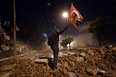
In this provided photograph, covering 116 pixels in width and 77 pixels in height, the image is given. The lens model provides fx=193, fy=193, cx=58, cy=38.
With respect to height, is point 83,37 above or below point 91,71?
above

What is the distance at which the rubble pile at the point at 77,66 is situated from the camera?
10.2 meters

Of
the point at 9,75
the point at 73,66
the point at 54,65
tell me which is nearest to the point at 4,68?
the point at 9,75

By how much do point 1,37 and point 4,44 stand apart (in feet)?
3.32

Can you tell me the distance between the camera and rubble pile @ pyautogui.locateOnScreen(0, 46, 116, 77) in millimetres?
10192

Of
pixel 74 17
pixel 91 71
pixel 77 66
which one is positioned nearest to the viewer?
pixel 91 71

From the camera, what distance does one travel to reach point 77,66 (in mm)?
11586

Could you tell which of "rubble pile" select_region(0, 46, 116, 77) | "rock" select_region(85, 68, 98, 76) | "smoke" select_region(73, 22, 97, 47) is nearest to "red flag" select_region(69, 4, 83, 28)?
"rubble pile" select_region(0, 46, 116, 77)

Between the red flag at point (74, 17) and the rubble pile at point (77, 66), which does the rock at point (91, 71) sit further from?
the red flag at point (74, 17)

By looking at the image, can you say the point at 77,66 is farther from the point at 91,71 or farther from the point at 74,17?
the point at 74,17

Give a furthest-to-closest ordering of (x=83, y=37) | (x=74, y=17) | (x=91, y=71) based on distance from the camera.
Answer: (x=83, y=37) → (x=74, y=17) → (x=91, y=71)

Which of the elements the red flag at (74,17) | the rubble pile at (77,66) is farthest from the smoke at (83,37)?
the rubble pile at (77,66)

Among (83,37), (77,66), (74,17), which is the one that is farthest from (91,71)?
(83,37)

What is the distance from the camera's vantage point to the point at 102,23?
89.1 ft

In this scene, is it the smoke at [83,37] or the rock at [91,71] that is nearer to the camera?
the rock at [91,71]
